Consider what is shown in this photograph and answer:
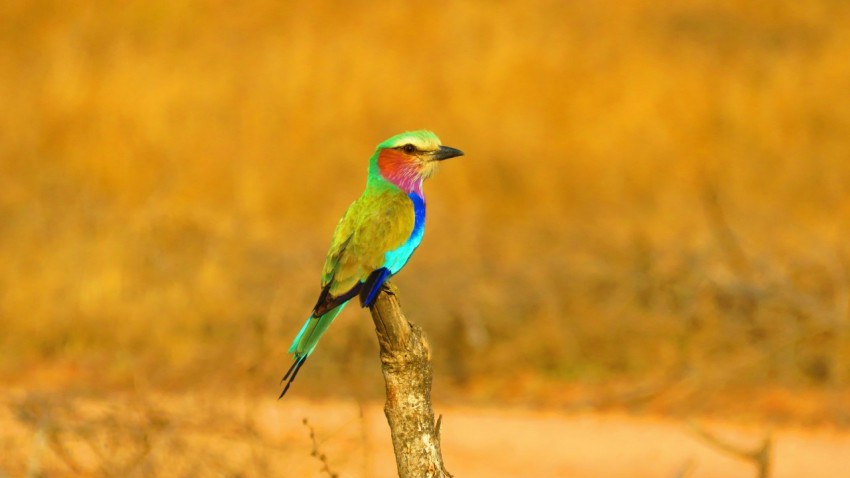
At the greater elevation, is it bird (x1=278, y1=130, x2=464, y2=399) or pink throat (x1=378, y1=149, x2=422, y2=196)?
pink throat (x1=378, y1=149, x2=422, y2=196)

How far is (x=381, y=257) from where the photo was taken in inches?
170

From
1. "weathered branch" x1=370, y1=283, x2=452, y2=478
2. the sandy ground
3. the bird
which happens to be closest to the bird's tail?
the bird

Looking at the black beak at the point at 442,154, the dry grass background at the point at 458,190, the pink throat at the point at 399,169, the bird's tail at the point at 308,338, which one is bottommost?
the bird's tail at the point at 308,338

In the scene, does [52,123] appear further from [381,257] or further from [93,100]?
[381,257]

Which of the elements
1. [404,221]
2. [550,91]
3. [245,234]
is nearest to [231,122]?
[550,91]

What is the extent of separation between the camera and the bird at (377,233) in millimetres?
4098

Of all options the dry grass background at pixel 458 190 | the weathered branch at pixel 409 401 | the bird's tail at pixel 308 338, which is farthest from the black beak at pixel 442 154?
the dry grass background at pixel 458 190

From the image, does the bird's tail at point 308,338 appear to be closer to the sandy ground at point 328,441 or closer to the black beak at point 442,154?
the black beak at point 442,154

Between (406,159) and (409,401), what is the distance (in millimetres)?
1219

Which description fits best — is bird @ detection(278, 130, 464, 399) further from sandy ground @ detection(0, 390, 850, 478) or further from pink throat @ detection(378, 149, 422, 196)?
sandy ground @ detection(0, 390, 850, 478)

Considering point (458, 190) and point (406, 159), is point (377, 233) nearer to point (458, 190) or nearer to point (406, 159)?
point (406, 159)

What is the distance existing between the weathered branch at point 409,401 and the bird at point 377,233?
221 mm

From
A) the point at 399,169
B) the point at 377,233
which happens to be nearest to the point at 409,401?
the point at 377,233

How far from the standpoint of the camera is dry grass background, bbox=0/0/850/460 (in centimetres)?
1123
